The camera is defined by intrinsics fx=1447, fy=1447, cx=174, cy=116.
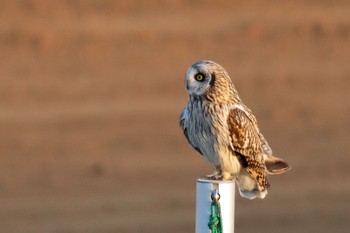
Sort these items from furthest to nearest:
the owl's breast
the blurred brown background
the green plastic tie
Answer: the blurred brown background
the owl's breast
the green plastic tie

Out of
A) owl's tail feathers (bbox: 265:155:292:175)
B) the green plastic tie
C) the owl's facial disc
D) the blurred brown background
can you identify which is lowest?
the green plastic tie

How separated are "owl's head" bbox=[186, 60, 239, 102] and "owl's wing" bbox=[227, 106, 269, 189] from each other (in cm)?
10

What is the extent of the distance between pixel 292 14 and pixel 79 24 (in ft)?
6.02

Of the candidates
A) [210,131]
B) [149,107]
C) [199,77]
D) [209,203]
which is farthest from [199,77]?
[149,107]

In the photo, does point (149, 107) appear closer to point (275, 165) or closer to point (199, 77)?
point (275, 165)

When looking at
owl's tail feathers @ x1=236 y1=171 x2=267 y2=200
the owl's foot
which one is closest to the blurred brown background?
owl's tail feathers @ x1=236 y1=171 x2=267 y2=200

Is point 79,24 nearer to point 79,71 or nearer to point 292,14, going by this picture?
point 79,71

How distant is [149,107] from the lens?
469 inches

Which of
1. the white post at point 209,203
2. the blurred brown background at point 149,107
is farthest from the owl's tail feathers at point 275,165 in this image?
the blurred brown background at point 149,107

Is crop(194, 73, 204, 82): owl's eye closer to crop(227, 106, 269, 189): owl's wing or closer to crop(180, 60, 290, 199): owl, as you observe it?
Answer: crop(180, 60, 290, 199): owl

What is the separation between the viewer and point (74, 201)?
11.1 meters

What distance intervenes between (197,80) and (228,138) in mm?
398

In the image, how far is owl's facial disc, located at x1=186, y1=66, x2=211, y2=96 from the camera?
224 inches

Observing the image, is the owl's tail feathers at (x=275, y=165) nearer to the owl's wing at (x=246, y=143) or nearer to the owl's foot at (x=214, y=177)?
the owl's wing at (x=246, y=143)
